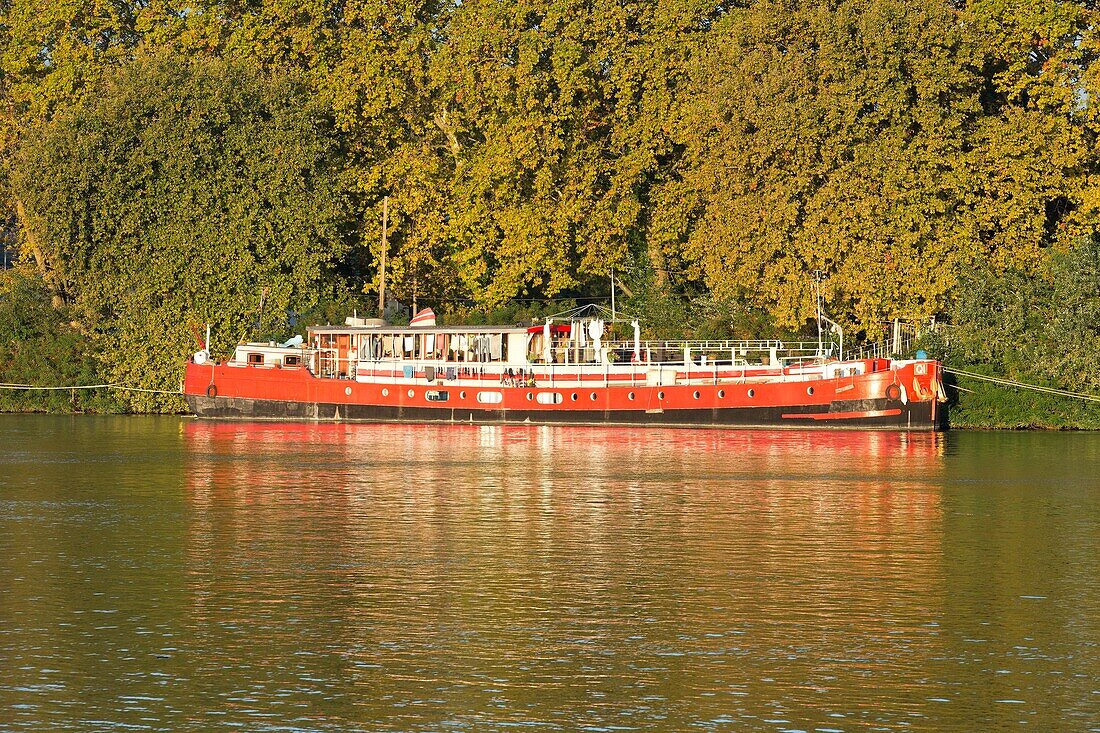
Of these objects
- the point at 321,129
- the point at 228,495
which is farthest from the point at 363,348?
the point at 228,495

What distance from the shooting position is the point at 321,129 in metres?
88.1

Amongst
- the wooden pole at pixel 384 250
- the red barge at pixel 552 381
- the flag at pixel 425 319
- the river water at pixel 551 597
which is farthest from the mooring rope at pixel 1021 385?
the wooden pole at pixel 384 250

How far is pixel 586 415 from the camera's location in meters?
77.6

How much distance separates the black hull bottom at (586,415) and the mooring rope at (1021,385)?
1.75 m

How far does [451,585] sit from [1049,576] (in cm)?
1108

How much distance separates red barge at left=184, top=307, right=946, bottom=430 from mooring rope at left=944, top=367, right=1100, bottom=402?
9.58 feet

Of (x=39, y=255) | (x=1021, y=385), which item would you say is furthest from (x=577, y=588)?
(x=39, y=255)

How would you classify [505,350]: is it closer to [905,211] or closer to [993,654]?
[905,211]

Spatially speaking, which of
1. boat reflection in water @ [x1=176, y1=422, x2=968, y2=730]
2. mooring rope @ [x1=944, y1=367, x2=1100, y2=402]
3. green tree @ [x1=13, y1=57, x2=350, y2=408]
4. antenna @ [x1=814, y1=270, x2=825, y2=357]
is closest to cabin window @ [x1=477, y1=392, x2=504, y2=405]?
green tree @ [x1=13, y1=57, x2=350, y2=408]

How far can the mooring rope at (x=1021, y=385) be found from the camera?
2871 inches

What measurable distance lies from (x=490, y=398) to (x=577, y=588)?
4667cm

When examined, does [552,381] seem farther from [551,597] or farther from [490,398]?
[551,597]

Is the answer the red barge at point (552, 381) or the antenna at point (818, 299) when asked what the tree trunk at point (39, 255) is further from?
the antenna at point (818, 299)

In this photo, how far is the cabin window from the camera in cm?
7888
